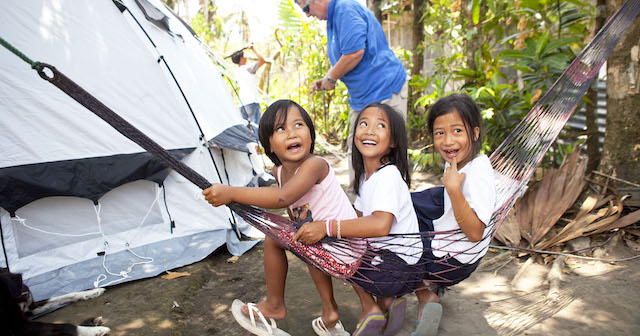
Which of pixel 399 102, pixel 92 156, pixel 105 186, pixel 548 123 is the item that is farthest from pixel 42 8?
pixel 548 123

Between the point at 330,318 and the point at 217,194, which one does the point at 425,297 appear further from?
the point at 217,194

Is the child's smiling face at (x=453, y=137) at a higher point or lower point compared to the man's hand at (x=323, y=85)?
lower

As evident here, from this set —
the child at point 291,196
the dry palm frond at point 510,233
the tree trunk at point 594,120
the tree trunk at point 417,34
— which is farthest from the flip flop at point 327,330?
the tree trunk at point 417,34

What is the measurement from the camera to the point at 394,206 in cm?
125

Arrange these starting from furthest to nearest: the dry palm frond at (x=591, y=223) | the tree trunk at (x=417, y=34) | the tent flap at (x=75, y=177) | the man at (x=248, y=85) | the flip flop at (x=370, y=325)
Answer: the tree trunk at (x=417, y=34) → the man at (x=248, y=85) → the dry palm frond at (x=591, y=223) → the tent flap at (x=75, y=177) → the flip flop at (x=370, y=325)

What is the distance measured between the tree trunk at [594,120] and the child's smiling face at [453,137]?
1595mm

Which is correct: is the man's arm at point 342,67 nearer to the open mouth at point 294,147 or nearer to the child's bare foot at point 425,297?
the open mouth at point 294,147

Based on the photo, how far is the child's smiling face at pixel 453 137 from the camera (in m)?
1.37

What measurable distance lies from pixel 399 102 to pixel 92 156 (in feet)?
5.92

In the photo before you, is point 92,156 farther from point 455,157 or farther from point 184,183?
point 455,157

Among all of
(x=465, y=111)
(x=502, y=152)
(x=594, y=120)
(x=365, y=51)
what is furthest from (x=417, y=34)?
(x=465, y=111)

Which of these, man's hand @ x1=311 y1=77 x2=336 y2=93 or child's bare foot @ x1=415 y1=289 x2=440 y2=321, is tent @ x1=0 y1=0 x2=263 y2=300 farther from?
child's bare foot @ x1=415 y1=289 x2=440 y2=321

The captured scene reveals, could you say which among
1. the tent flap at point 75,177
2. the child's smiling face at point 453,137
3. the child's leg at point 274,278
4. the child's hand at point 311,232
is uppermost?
the child's smiling face at point 453,137

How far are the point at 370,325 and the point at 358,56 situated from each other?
146 centimetres
